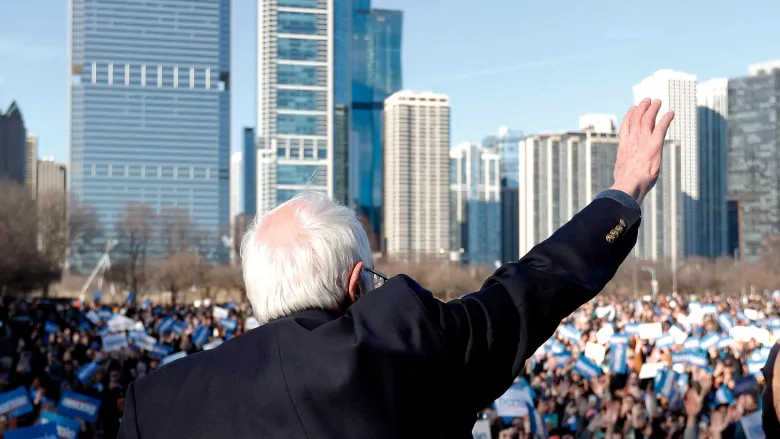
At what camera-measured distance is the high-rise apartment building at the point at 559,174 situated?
436 ft

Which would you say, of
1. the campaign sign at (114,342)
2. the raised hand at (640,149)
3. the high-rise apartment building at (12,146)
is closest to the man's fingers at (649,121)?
the raised hand at (640,149)

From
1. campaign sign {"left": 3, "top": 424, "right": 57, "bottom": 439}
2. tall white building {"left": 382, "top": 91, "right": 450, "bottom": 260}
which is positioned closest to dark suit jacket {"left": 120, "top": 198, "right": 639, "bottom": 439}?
campaign sign {"left": 3, "top": 424, "right": 57, "bottom": 439}

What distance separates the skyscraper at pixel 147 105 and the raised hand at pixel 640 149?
550 feet

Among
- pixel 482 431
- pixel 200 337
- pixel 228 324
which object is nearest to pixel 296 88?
pixel 228 324

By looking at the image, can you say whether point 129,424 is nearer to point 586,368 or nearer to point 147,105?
point 586,368

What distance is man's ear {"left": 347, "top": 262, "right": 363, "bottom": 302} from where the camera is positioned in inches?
79.0

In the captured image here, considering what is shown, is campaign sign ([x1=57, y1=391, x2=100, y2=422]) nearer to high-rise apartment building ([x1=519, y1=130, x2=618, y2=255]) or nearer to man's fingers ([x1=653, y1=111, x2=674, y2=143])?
man's fingers ([x1=653, y1=111, x2=674, y2=143])

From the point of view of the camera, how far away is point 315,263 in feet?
6.55

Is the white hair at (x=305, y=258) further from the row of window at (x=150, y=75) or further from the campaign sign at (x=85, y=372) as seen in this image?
the row of window at (x=150, y=75)

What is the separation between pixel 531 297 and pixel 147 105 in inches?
7215

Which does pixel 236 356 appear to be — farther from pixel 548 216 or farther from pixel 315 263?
pixel 548 216

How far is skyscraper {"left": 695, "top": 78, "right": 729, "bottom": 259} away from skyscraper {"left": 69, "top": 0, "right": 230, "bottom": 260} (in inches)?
3197

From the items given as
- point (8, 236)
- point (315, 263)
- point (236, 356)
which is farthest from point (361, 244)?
point (8, 236)

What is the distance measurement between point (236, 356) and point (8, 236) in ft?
167
